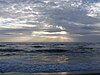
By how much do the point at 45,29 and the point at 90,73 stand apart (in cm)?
3423

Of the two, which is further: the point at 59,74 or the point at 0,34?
the point at 0,34

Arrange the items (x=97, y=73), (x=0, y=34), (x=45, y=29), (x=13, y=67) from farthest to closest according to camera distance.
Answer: (x=45, y=29), (x=0, y=34), (x=13, y=67), (x=97, y=73)

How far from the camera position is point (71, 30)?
47.5 meters

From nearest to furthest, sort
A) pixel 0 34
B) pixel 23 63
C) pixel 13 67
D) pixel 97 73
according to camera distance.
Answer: pixel 97 73 → pixel 13 67 → pixel 23 63 → pixel 0 34

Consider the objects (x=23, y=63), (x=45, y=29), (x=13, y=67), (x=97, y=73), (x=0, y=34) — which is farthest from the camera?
(x=45, y=29)

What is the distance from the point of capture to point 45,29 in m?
47.3

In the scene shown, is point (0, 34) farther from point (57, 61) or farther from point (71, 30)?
point (57, 61)

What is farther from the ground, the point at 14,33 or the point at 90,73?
the point at 90,73

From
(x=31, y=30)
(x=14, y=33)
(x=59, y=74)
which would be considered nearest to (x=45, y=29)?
→ (x=31, y=30)

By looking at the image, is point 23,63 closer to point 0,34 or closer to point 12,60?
point 12,60

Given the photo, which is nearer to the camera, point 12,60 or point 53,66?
point 53,66

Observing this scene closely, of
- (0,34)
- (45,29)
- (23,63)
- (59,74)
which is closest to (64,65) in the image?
(23,63)

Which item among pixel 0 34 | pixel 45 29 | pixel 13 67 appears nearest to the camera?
pixel 13 67

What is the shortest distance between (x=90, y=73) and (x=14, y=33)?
101 feet
